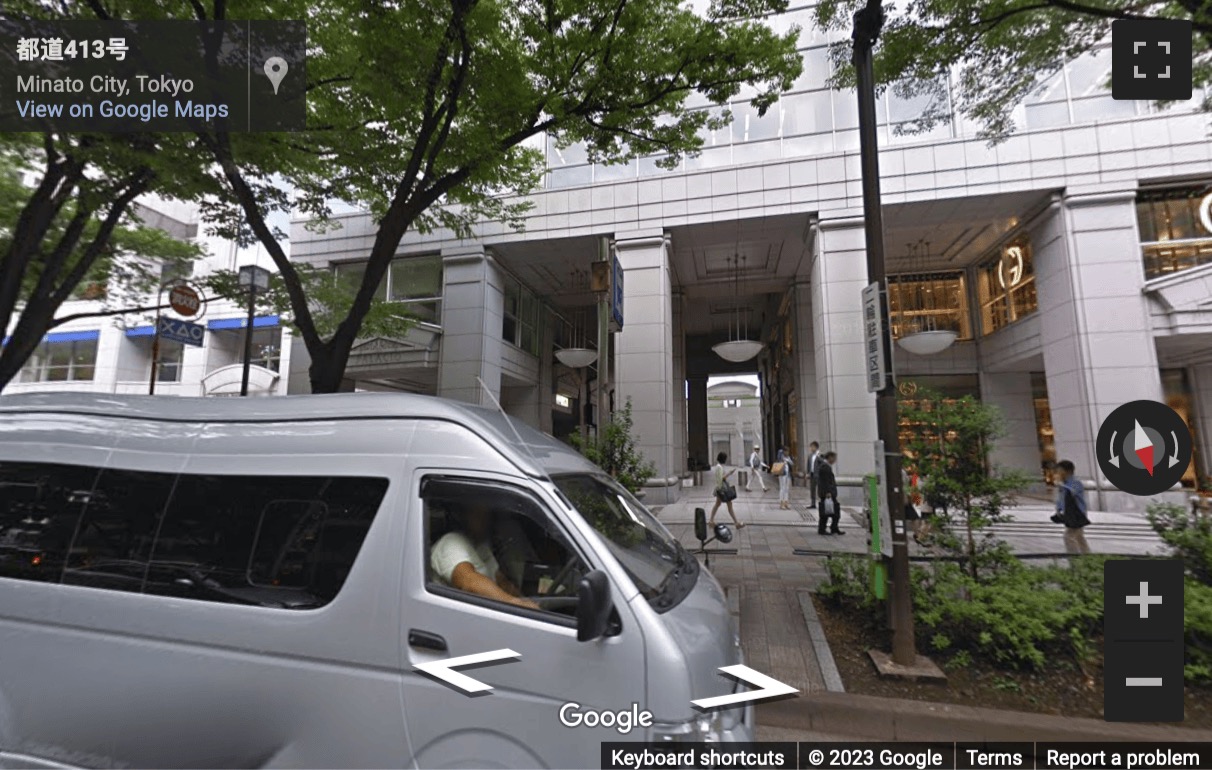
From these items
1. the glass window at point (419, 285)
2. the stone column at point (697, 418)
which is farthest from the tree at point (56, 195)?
the stone column at point (697, 418)

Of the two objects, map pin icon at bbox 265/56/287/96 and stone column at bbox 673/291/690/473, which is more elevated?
map pin icon at bbox 265/56/287/96

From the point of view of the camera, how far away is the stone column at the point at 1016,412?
1770 centimetres

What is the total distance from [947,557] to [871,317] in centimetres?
250

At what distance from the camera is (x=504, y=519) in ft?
8.68

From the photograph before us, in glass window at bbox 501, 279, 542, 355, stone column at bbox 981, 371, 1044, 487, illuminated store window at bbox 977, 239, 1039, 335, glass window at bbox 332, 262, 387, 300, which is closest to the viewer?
illuminated store window at bbox 977, 239, 1039, 335

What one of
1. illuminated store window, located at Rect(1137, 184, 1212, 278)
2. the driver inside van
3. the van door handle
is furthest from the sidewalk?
illuminated store window, located at Rect(1137, 184, 1212, 278)

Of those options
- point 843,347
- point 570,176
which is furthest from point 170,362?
point 843,347

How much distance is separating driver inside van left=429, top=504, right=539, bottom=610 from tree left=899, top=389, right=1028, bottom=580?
13.9 ft

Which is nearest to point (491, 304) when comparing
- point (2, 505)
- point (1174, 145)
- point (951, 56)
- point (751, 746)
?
point (951, 56)

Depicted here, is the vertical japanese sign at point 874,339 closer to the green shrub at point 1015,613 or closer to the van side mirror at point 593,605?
the green shrub at point 1015,613

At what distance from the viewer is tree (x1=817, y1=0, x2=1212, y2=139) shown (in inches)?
227

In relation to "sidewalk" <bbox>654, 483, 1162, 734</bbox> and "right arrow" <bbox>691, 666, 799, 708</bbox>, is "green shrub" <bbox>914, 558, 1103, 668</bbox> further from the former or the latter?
"right arrow" <bbox>691, 666, 799, 708</bbox>

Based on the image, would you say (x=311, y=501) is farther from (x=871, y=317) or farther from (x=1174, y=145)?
(x=1174, y=145)

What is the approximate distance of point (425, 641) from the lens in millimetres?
2279
